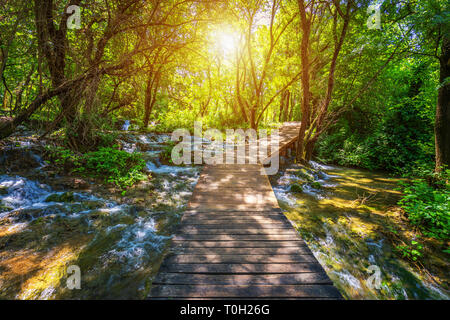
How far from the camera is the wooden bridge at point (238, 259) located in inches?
91.1

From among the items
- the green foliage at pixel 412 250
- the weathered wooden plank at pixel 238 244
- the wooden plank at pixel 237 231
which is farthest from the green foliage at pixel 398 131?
the weathered wooden plank at pixel 238 244

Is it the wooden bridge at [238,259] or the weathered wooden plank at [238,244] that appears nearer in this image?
the wooden bridge at [238,259]

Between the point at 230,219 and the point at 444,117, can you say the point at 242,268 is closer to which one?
the point at 230,219

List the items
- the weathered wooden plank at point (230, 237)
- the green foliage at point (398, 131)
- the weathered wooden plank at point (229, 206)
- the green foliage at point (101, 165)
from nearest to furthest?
1. the weathered wooden plank at point (230, 237)
2. the weathered wooden plank at point (229, 206)
3. the green foliage at point (101, 165)
4. the green foliage at point (398, 131)

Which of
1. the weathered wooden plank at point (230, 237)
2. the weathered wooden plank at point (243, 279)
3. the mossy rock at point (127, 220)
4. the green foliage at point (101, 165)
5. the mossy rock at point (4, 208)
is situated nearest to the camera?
the weathered wooden plank at point (243, 279)

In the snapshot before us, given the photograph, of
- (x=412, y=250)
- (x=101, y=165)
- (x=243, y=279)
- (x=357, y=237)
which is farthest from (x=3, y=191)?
(x=412, y=250)

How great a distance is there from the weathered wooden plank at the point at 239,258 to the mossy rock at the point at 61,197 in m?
3.76

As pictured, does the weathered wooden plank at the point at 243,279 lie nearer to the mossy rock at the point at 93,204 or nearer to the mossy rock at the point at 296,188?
the mossy rock at the point at 93,204

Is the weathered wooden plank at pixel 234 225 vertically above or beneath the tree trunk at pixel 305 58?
beneath

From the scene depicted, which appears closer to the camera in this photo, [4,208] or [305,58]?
[4,208]

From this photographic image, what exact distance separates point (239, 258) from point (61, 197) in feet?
16.1

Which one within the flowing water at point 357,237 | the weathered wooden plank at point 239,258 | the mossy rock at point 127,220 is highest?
the weathered wooden plank at point 239,258

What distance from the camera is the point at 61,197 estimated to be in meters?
4.72

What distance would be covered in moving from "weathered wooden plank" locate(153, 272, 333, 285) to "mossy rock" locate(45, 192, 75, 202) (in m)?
3.91
